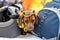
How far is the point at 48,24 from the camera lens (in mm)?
814

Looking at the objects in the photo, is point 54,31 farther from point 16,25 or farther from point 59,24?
point 16,25

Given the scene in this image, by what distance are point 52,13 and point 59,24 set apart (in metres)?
0.10

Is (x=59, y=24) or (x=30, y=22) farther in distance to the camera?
(x=30, y=22)

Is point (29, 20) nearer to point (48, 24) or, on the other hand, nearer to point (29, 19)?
point (29, 19)

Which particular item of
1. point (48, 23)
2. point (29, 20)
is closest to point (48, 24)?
point (48, 23)

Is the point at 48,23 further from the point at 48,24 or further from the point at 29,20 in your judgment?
the point at 29,20

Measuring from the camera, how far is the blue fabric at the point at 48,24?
797 millimetres

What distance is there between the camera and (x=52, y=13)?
0.81 metres

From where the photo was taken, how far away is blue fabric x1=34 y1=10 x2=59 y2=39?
0.80 metres

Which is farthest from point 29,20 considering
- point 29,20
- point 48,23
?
point 48,23

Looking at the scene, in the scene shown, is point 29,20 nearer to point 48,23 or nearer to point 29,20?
point 29,20

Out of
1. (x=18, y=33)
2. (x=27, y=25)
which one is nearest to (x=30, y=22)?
(x=27, y=25)

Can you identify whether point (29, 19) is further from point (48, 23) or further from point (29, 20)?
point (48, 23)

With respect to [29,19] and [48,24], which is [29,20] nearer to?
[29,19]
